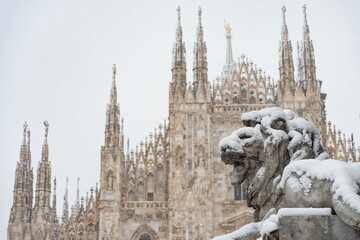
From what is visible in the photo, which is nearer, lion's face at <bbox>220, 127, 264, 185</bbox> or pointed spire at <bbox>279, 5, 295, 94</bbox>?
lion's face at <bbox>220, 127, 264, 185</bbox>

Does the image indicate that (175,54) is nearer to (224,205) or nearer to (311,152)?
(224,205)

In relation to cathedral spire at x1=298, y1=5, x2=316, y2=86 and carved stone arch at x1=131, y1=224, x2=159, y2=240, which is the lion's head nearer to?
carved stone arch at x1=131, y1=224, x2=159, y2=240

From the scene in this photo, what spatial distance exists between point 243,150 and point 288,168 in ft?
1.88

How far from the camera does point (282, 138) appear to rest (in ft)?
13.6

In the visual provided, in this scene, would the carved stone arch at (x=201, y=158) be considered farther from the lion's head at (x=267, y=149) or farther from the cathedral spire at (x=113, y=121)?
the lion's head at (x=267, y=149)

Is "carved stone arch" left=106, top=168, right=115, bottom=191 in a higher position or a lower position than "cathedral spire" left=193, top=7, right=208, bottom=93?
lower

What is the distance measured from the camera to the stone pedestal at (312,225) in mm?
3504

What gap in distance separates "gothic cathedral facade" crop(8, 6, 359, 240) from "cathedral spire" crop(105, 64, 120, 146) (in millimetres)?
45

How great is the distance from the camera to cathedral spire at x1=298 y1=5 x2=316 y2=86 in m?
27.4

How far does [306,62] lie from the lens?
27625 millimetres

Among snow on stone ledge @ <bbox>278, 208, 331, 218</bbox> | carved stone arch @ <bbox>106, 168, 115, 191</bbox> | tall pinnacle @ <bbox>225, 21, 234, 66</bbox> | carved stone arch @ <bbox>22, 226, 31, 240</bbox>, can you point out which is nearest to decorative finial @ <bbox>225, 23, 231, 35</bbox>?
tall pinnacle @ <bbox>225, 21, 234, 66</bbox>

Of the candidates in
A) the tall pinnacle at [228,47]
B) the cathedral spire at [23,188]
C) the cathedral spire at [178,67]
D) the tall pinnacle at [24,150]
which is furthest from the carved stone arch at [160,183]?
the tall pinnacle at [228,47]

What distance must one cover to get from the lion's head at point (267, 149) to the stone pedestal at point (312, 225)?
0.50 meters

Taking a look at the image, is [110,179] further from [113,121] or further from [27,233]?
[27,233]
